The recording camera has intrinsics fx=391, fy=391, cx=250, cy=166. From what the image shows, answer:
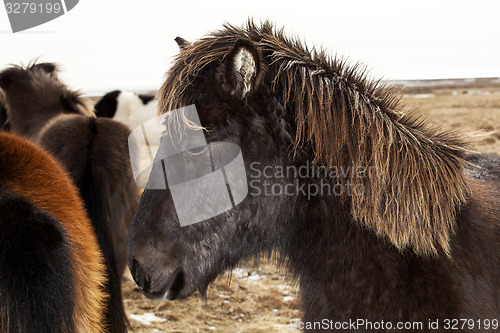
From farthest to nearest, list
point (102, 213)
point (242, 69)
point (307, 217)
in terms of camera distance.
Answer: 1. point (102, 213)
2. point (307, 217)
3. point (242, 69)

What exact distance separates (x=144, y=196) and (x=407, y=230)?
1.16 metres

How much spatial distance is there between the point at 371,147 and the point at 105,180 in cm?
261

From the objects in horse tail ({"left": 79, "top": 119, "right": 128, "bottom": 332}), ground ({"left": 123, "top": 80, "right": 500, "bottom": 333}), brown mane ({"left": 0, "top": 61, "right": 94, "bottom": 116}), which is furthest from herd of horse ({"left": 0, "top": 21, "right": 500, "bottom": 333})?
brown mane ({"left": 0, "top": 61, "right": 94, "bottom": 116})

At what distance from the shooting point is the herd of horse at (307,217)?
165cm

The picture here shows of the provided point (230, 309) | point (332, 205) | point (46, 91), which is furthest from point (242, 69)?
point (46, 91)

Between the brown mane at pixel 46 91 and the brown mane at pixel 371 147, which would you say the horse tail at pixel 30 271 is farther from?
the brown mane at pixel 46 91

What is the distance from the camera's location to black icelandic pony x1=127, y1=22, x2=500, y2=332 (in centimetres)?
165

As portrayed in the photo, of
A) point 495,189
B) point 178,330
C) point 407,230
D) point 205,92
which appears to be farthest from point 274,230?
point 178,330

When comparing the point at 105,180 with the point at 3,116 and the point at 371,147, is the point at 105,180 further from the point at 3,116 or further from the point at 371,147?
the point at 3,116

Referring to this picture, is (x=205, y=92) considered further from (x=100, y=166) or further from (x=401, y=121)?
(x=100, y=166)

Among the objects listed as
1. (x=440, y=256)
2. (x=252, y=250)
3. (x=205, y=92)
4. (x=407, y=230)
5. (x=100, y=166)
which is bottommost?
(x=100, y=166)

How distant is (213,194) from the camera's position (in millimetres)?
1741

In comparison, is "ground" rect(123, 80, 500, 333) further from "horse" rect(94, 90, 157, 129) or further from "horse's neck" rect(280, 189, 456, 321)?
"horse" rect(94, 90, 157, 129)

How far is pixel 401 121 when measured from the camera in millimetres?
1821
